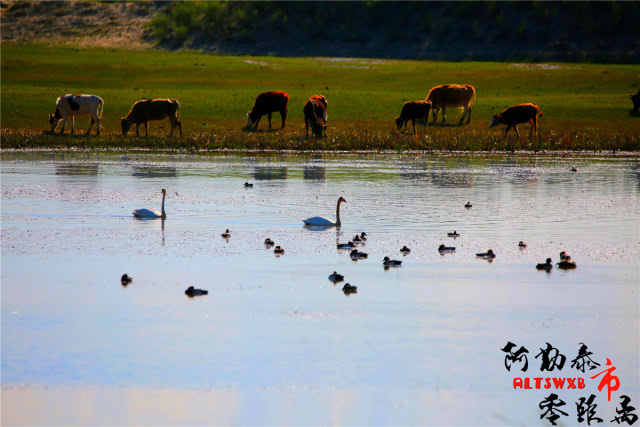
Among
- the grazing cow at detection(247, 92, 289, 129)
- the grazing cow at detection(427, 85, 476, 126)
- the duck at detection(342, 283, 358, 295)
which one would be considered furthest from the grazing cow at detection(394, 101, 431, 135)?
the duck at detection(342, 283, 358, 295)

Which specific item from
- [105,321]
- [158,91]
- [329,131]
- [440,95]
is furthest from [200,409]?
[158,91]

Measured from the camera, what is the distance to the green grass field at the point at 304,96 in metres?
32.4

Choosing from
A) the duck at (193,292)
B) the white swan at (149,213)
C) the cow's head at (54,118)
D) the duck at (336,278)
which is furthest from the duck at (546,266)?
the cow's head at (54,118)

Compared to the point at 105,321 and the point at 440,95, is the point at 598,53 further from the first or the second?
the point at 105,321

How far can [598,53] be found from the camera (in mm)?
83438

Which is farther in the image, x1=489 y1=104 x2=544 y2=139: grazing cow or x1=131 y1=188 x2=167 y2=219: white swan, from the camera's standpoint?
x1=489 y1=104 x2=544 y2=139: grazing cow

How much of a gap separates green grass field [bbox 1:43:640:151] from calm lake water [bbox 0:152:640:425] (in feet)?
40.4

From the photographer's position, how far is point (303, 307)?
10.5 m

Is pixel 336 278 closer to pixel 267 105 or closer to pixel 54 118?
pixel 54 118

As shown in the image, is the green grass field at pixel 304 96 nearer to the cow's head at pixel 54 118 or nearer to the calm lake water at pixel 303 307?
the cow's head at pixel 54 118

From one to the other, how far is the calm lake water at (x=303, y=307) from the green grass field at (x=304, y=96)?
12.3m

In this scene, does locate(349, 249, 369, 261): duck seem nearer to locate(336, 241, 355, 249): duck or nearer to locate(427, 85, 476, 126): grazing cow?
locate(336, 241, 355, 249): duck

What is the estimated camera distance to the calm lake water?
7.77 m

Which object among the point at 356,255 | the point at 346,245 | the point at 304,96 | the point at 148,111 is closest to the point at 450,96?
the point at 304,96
